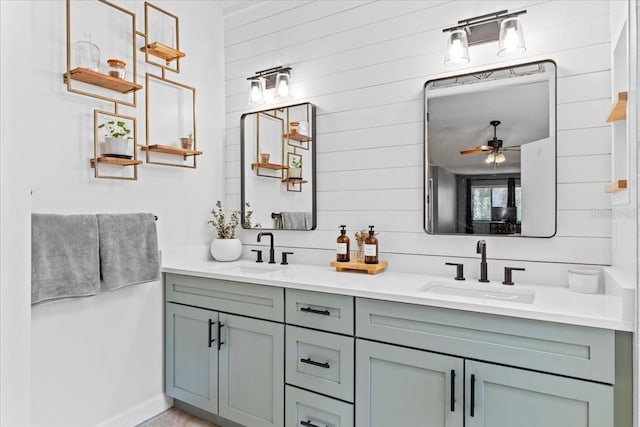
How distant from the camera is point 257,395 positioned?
2053mm

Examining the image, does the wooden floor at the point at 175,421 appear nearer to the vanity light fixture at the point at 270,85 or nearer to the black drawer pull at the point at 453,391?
the black drawer pull at the point at 453,391

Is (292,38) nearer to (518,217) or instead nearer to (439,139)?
(439,139)

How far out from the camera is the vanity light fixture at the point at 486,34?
1.87 metres

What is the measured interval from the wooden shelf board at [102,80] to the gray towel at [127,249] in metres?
0.72

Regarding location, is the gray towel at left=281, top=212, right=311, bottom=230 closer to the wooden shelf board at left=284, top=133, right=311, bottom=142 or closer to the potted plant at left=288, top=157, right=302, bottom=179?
the potted plant at left=288, top=157, right=302, bottom=179

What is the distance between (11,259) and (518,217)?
2.03m

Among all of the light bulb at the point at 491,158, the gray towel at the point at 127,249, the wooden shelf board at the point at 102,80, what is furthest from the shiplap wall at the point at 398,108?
the wooden shelf board at the point at 102,80

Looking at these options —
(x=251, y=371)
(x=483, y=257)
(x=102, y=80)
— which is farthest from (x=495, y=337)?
(x=102, y=80)

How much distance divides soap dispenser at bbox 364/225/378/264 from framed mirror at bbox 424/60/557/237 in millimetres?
311

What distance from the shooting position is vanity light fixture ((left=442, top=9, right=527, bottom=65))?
187 centimetres

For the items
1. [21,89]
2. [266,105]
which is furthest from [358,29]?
[21,89]

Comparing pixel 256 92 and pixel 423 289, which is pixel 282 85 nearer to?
pixel 256 92

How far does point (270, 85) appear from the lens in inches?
108

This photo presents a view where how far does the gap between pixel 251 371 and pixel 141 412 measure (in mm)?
839
